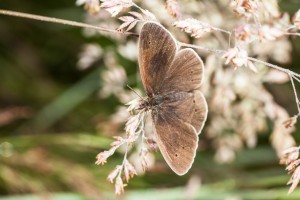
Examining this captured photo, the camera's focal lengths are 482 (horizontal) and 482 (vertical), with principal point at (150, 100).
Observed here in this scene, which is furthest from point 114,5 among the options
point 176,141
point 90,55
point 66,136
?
point 66,136

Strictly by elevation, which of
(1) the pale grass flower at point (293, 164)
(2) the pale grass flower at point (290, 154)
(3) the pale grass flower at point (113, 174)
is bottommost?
(2) the pale grass flower at point (290, 154)

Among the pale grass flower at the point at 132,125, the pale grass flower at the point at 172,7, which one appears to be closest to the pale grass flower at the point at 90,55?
the pale grass flower at the point at 172,7

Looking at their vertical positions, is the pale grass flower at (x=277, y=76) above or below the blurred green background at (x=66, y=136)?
above

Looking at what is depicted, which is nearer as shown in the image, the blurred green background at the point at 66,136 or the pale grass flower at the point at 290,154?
the pale grass flower at the point at 290,154

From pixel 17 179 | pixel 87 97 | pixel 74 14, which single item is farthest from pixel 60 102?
pixel 17 179

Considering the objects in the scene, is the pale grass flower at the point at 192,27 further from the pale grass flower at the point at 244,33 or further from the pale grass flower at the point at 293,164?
the pale grass flower at the point at 293,164

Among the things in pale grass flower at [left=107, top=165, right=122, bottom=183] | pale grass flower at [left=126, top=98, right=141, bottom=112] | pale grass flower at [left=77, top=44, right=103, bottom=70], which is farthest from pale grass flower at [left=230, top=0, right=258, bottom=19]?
pale grass flower at [left=77, top=44, right=103, bottom=70]

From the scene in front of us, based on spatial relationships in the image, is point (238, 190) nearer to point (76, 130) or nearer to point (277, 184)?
point (277, 184)

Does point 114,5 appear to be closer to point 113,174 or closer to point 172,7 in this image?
point 172,7
